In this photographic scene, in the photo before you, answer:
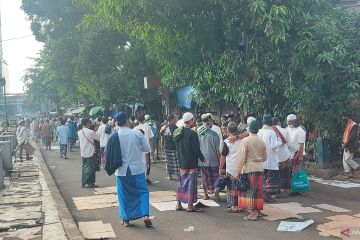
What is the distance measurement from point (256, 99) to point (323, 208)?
477cm

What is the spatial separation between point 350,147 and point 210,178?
422 cm

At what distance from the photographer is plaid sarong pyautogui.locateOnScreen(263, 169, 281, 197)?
877 cm

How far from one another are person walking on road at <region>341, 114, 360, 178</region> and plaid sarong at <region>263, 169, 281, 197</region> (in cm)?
317

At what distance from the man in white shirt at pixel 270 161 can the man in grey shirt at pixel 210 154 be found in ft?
2.94

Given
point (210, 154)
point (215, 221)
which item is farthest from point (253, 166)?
point (210, 154)

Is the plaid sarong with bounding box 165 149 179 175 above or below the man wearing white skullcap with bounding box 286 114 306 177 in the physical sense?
below

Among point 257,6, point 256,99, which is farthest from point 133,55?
point 257,6

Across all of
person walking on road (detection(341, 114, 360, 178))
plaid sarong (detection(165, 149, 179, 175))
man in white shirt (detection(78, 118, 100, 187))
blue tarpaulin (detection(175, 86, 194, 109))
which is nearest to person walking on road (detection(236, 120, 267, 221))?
person walking on road (detection(341, 114, 360, 178))

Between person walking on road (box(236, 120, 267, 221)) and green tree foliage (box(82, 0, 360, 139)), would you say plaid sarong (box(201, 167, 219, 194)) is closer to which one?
person walking on road (box(236, 120, 267, 221))

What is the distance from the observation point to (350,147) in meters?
11.1

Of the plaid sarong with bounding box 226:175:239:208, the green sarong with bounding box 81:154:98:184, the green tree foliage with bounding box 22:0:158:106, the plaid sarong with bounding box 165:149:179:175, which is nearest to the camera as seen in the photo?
the plaid sarong with bounding box 226:175:239:208

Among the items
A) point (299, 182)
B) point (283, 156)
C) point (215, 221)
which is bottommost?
point (215, 221)

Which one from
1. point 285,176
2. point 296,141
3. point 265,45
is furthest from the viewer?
point 265,45

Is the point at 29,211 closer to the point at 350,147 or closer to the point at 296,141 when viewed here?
the point at 296,141
